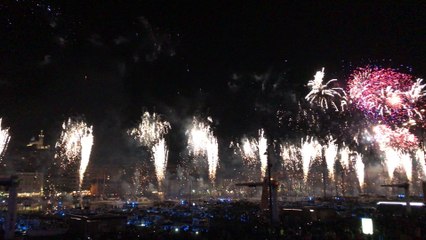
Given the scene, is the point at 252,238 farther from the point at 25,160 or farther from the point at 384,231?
the point at 25,160

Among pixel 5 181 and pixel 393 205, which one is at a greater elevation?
pixel 5 181

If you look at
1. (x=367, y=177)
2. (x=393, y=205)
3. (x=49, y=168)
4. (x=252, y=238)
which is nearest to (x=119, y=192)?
(x=49, y=168)

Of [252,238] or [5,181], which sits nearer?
[252,238]

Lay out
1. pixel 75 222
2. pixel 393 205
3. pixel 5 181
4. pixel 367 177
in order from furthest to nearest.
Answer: pixel 367 177 < pixel 393 205 < pixel 75 222 < pixel 5 181

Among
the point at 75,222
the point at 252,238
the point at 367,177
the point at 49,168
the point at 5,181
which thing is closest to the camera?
the point at 252,238

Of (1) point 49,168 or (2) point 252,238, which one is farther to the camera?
(1) point 49,168

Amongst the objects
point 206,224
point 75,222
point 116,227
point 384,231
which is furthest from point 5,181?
point 384,231

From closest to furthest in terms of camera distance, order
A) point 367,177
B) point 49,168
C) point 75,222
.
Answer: point 75,222 → point 367,177 → point 49,168

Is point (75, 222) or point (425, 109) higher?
point (425, 109)

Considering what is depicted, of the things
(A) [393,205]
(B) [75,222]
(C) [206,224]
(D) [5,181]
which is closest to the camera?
(D) [5,181]

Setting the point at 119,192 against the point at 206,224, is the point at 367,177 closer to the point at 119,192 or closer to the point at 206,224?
the point at 119,192
